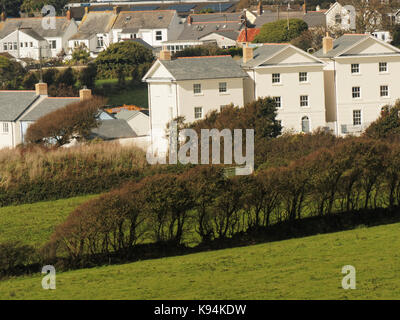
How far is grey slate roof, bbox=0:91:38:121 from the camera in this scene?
174 feet

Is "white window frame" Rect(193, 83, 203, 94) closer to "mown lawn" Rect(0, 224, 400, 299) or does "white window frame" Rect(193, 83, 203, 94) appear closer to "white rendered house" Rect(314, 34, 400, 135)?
"white rendered house" Rect(314, 34, 400, 135)

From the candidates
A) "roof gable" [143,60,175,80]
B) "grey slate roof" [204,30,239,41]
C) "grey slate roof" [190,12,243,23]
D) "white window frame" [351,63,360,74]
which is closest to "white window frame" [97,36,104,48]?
"grey slate roof" [190,12,243,23]

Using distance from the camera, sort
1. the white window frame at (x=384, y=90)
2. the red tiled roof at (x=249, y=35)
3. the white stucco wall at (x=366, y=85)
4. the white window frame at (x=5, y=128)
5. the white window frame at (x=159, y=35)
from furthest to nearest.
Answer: the white window frame at (x=159, y=35)
the red tiled roof at (x=249, y=35)
the white window frame at (x=5, y=128)
the white window frame at (x=384, y=90)
the white stucco wall at (x=366, y=85)

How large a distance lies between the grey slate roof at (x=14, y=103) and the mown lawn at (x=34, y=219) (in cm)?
1536

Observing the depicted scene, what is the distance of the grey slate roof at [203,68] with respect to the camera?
50.6 metres

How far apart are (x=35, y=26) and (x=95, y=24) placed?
5829 mm

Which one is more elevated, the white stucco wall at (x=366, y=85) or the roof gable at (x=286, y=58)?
the roof gable at (x=286, y=58)

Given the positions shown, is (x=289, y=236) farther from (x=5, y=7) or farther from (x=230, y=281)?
(x=5, y=7)

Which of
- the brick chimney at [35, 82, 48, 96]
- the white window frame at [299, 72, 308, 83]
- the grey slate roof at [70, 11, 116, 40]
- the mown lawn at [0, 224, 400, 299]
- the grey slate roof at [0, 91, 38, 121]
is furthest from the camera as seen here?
the grey slate roof at [70, 11, 116, 40]

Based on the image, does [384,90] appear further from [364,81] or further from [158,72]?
[158,72]

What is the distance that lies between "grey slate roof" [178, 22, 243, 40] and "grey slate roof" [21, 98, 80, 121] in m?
36.9

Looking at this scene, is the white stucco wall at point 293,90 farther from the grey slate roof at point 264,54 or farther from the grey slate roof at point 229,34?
the grey slate roof at point 229,34

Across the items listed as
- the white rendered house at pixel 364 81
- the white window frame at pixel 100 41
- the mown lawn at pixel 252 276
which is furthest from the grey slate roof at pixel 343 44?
the white window frame at pixel 100 41
